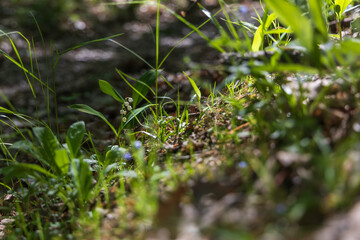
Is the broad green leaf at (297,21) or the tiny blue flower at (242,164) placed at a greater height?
the broad green leaf at (297,21)

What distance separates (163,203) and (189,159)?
0.45m

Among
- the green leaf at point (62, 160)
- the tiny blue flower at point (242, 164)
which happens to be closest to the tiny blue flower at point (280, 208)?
the tiny blue flower at point (242, 164)

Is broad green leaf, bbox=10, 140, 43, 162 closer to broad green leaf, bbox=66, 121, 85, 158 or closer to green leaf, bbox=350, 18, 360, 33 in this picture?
broad green leaf, bbox=66, 121, 85, 158

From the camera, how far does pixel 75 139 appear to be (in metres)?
1.64

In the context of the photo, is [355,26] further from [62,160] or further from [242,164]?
[62,160]

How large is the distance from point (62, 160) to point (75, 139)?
137 mm

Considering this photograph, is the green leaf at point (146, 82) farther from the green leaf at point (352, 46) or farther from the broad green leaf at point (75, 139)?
the green leaf at point (352, 46)

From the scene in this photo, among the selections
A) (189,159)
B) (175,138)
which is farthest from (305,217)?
(175,138)

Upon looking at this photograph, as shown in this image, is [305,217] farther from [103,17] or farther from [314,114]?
[103,17]

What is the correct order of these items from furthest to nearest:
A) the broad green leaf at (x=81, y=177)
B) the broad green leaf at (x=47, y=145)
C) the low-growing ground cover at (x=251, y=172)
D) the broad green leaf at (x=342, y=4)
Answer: the broad green leaf at (x=342, y=4), the broad green leaf at (x=47, y=145), the broad green leaf at (x=81, y=177), the low-growing ground cover at (x=251, y=172)

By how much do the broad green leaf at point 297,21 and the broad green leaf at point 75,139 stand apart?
0.99 meters

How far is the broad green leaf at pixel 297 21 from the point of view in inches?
45.8

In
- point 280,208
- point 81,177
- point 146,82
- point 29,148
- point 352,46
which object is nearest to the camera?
point 280,208

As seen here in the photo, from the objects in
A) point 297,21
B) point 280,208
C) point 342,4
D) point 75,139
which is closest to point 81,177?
point 75,139
